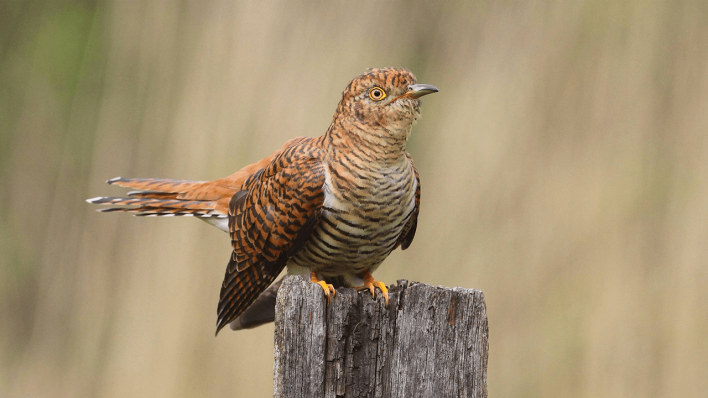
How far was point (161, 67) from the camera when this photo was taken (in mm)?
A: 3061

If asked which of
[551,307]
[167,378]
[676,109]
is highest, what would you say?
[676,109]

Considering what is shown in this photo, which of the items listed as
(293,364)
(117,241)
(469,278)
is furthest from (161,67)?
(293,364)

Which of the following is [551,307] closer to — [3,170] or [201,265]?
[201,265]

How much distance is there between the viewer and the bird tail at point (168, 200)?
245 centimetres

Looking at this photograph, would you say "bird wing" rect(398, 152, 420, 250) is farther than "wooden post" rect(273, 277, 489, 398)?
Yes

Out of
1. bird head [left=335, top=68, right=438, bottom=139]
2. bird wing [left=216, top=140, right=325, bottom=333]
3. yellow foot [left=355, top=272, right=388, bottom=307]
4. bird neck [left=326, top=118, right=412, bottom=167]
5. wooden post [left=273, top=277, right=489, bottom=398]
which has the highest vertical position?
bird head [left=335, top=68, right=438, bottom=139]

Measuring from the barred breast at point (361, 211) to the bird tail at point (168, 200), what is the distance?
59 centimetres

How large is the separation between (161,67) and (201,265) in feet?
3.32

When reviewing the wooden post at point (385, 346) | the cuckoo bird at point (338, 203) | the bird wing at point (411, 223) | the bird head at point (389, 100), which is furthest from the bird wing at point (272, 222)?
the wooden post at point (385, 346)

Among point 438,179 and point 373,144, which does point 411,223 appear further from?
point 438,179

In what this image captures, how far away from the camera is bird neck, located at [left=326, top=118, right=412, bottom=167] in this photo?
1.95 metres

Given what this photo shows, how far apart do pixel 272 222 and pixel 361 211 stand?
1.03 feet

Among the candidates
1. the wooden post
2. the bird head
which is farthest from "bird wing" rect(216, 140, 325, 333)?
the wooden post

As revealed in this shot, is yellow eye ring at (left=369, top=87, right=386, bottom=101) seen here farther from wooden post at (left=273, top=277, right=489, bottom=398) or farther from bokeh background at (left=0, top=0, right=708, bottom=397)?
bokeh background at (left=0, top=0, right=708, bottom=397)
